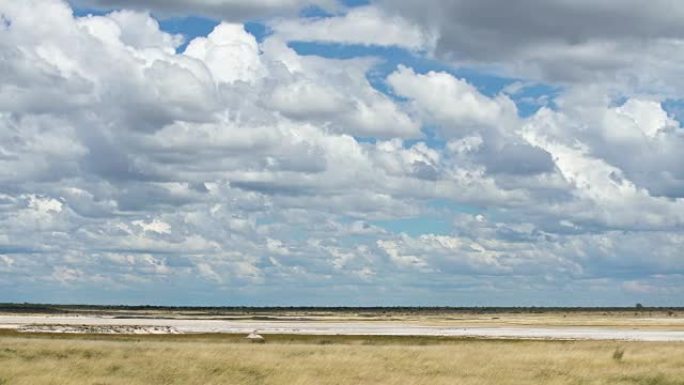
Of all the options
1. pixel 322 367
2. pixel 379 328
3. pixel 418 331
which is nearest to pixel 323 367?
pixel 322 367

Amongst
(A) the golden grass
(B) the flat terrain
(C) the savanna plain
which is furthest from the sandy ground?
(A) the golden grass

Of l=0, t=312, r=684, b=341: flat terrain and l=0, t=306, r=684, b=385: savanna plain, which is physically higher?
l=0, t=312, r=684, b=341: flat terrain

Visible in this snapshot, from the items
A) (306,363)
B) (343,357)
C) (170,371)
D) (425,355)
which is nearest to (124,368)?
(170,371)

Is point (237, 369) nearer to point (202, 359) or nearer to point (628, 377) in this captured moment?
point (202, 359)

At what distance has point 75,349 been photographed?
42.8 metres

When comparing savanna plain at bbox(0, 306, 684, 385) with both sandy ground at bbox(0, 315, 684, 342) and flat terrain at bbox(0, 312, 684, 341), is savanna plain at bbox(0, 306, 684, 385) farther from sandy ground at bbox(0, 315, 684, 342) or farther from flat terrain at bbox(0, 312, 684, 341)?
flat terrain at bbox(0, 312, 684, 341)

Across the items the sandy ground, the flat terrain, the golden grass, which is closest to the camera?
the golden grass

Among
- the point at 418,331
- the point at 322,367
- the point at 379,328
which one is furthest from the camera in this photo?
the point at 379,328

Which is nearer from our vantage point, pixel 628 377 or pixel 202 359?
pixel 628 377

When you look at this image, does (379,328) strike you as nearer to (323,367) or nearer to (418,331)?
(418,331)

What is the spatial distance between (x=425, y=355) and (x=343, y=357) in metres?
4.71

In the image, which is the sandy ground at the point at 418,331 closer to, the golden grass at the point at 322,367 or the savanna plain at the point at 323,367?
the savanna plain at the point at 323,367

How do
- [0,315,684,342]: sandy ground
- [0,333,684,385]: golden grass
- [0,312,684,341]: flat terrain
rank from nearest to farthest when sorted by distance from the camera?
[0,333,684,385]: golden grass → [0,315,684,342]: sandy ground → [0,312,684,341]: flat terrain

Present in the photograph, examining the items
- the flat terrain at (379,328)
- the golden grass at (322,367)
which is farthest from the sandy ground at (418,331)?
the golden grass at (322,367)
